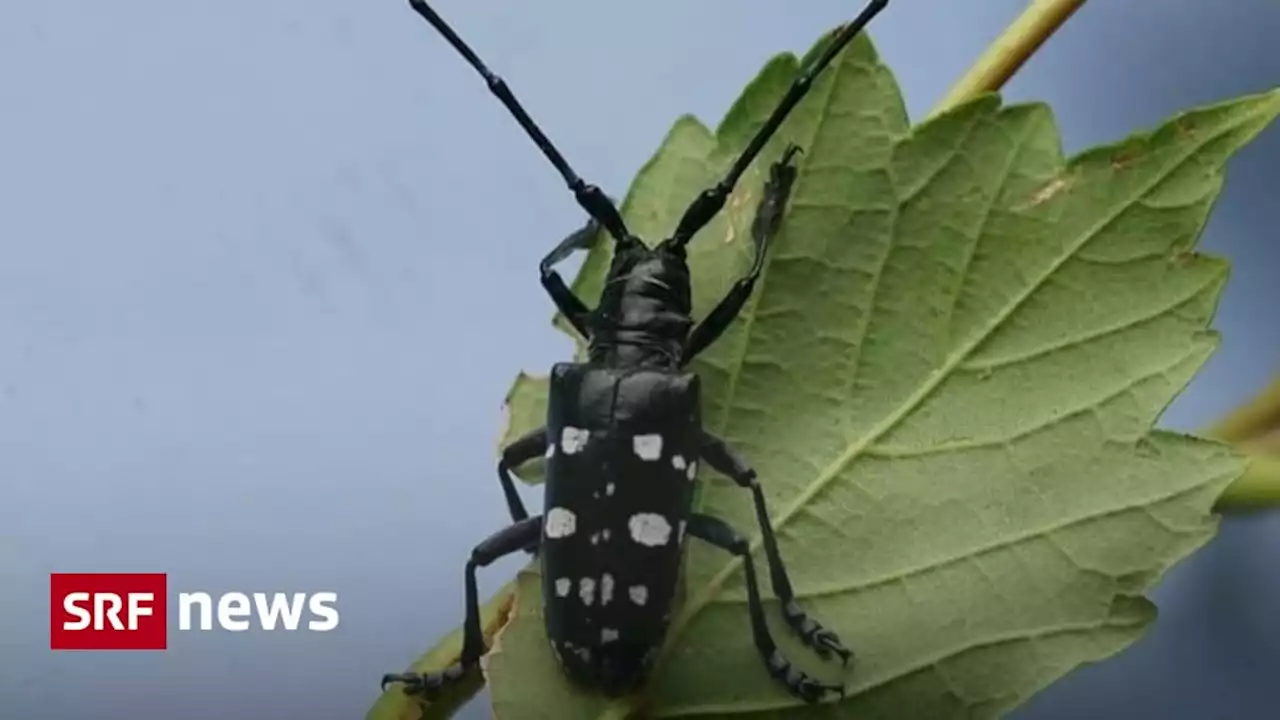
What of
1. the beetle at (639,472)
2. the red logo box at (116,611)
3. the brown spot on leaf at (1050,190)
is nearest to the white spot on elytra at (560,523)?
the beetle at (639,472)

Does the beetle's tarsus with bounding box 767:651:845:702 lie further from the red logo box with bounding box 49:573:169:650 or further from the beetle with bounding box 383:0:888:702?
the red logo box with bounding box 49:573:169:650

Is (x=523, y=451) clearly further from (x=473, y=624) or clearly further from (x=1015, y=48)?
(x=1015, y=48)

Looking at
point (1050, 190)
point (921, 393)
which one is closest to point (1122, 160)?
point (1050, 190)

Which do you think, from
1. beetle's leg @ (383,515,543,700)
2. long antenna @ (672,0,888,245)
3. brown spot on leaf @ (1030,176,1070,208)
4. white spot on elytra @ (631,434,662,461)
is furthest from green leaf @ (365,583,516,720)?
brown spot on leaf @ (1030,176,1070,208)

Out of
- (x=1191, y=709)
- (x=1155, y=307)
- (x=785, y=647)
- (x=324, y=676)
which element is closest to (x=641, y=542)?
(x=785, y=647)

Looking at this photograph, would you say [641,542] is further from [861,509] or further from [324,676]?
[324,676]

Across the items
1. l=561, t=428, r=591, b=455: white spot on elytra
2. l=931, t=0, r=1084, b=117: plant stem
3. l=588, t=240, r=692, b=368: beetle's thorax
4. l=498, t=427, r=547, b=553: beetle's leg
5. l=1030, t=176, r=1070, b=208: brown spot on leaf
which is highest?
l=931, t=0, r=1084, b=117: plant stem
